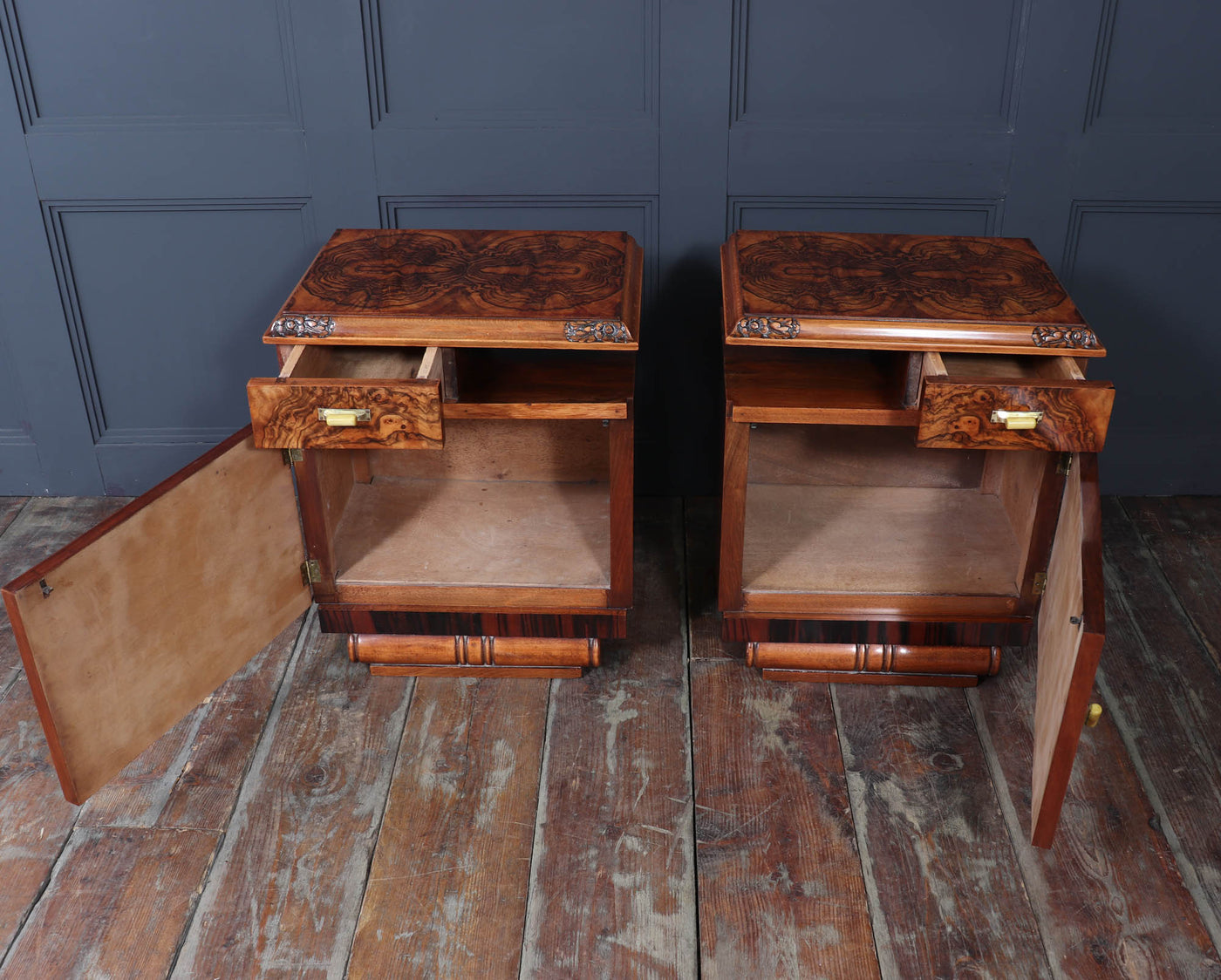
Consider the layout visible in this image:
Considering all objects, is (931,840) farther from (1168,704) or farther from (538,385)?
(538,385)

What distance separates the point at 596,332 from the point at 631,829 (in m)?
0.81

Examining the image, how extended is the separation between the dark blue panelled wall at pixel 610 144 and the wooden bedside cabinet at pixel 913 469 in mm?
318

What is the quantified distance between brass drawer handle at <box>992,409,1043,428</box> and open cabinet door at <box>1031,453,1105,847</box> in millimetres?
100

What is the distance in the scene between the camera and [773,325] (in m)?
1.71

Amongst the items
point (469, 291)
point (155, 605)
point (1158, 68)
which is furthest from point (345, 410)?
point (1158, 68)

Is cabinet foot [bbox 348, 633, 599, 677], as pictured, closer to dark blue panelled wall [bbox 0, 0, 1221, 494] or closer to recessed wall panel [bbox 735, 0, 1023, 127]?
dark blue panelled wall [bbox 0, 0, 1221, 494]

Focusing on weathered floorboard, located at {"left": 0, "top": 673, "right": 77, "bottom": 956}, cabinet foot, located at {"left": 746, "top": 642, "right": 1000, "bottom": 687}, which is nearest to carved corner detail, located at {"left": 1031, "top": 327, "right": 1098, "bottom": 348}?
cabinet foot, located at {"left": 746, "top": 642, "right": 1000, "bottom": 687}

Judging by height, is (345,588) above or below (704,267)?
below

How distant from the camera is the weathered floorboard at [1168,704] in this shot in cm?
171

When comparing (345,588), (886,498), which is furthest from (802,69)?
(345,588)

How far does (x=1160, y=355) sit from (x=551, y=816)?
175cm

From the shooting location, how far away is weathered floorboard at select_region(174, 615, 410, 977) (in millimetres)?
1552

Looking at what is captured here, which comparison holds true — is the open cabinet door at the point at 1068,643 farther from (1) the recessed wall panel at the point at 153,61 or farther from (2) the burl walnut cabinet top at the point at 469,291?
(1) the recessed wall panel at the point at 153,61

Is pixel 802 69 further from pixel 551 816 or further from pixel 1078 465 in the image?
pixel 551 816
